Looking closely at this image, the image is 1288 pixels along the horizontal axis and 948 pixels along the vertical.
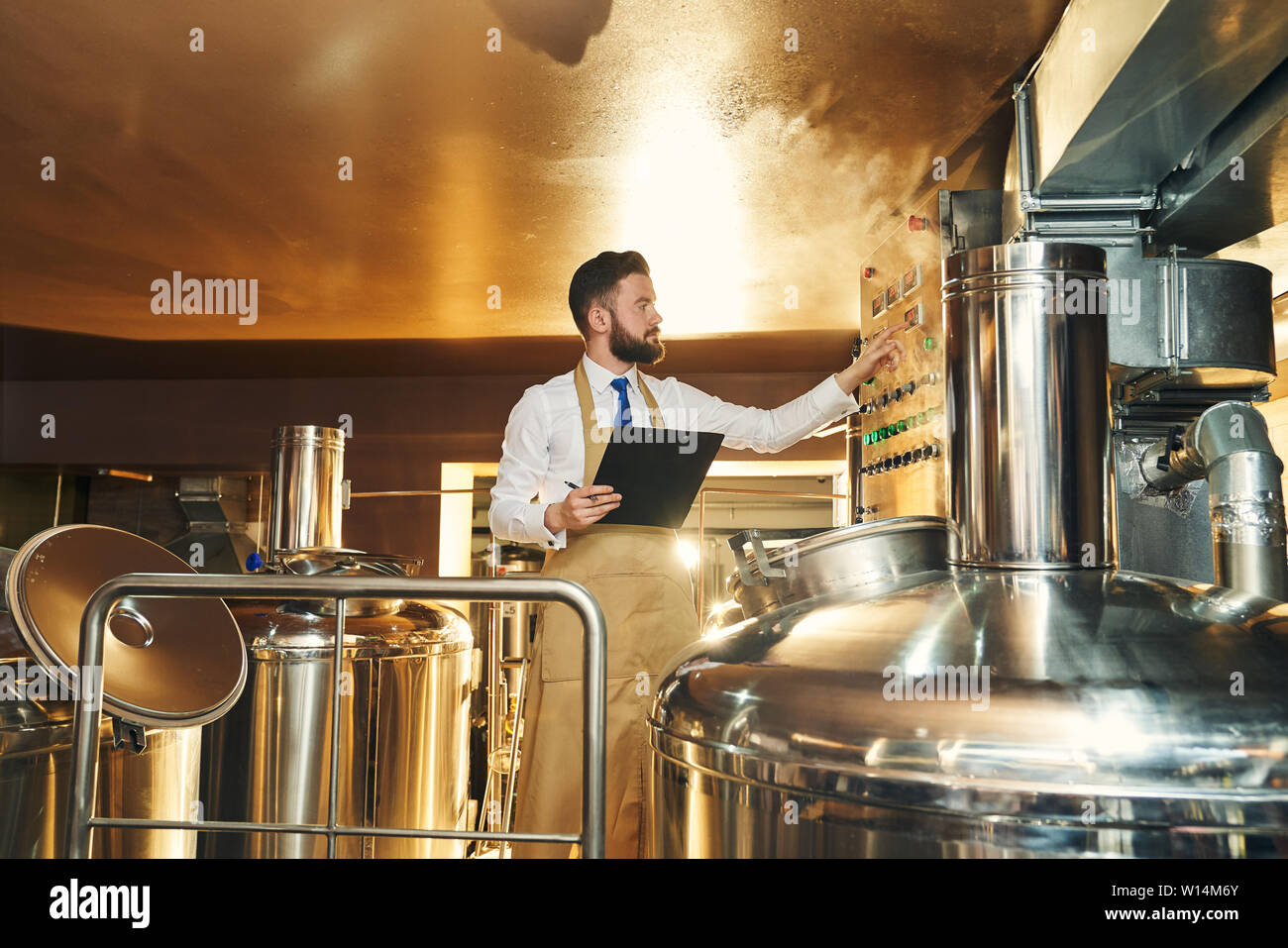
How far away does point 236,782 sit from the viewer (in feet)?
8.73

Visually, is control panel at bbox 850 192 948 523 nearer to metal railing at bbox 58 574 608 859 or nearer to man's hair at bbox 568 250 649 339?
man's hair at bbox 568 250 649 339

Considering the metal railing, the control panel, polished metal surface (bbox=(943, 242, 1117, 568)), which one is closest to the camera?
the metal railing

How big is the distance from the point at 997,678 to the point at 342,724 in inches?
89.7

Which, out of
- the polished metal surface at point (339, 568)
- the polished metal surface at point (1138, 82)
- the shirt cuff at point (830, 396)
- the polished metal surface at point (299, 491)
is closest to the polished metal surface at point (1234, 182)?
the polished metal surface at point (1138, 82)

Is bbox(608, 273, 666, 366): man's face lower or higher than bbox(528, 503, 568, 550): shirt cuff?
higher

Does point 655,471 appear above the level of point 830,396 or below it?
below

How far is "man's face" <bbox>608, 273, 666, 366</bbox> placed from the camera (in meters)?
2.42

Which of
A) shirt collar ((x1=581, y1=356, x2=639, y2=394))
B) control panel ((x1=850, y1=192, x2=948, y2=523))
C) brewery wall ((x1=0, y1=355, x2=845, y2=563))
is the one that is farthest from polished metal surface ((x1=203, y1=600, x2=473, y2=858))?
brewery wall ((x1=0, y1=355, x2=845, y2=563))

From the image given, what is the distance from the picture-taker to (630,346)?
2420 mm

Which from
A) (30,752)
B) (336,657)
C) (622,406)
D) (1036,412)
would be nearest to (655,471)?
(622,406)

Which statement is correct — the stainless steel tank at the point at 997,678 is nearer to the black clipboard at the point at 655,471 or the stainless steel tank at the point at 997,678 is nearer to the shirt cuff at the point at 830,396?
the black clipboard at the point at 655,471

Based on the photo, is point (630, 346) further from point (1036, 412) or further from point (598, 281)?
point (1036, 412)

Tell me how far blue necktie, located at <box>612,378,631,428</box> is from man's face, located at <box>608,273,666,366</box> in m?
0.08
